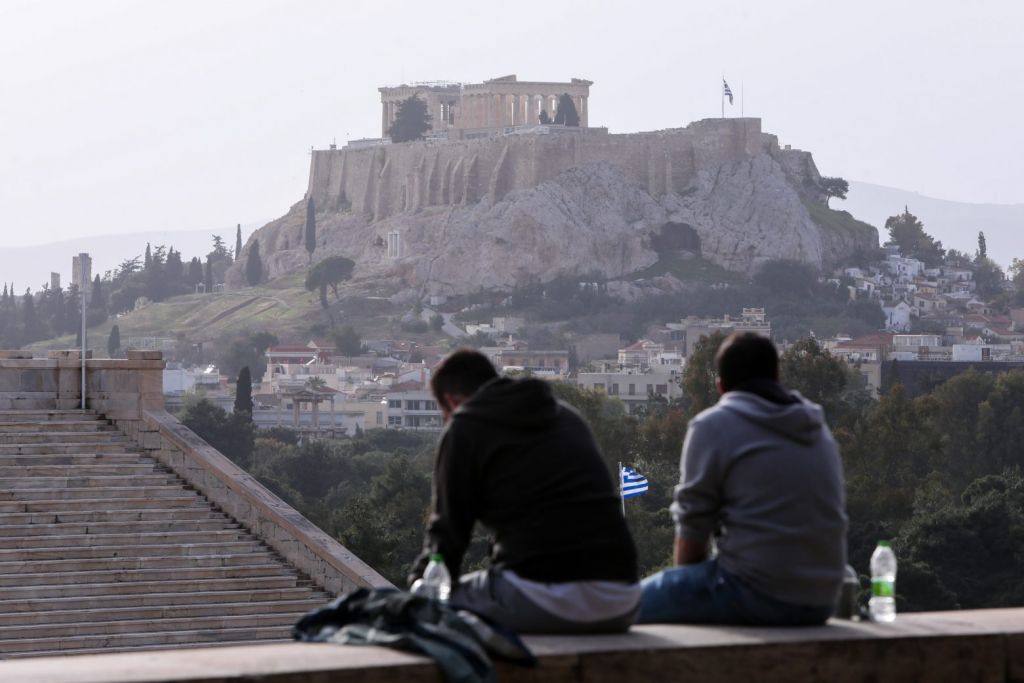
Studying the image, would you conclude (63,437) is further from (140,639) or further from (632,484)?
(632,484)

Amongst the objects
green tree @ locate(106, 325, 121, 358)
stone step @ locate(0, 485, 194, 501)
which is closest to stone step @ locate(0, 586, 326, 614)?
stone step @ locate(0, 485, 194, 501)

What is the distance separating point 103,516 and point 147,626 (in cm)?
207

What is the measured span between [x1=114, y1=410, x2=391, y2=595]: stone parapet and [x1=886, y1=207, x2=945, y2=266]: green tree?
117 meters

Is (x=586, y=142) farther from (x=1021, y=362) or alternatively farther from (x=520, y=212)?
(x=1021, y=362)

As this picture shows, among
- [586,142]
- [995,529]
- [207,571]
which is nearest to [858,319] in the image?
[586,142]

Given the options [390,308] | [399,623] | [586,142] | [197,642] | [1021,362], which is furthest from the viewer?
[390,308]

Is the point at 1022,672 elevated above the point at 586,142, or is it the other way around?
the point at 586,142

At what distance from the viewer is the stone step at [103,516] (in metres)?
16.7

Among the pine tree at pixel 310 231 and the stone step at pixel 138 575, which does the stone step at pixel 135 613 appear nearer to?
the stone step at pixel 138 575

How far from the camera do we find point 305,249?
119812mm

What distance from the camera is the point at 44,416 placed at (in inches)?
730

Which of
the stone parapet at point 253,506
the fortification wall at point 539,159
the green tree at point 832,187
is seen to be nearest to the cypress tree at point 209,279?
the fortification wall at point 539,159

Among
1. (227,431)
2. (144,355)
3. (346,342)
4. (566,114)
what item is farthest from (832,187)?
(144,355)

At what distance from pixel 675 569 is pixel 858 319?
362ft
